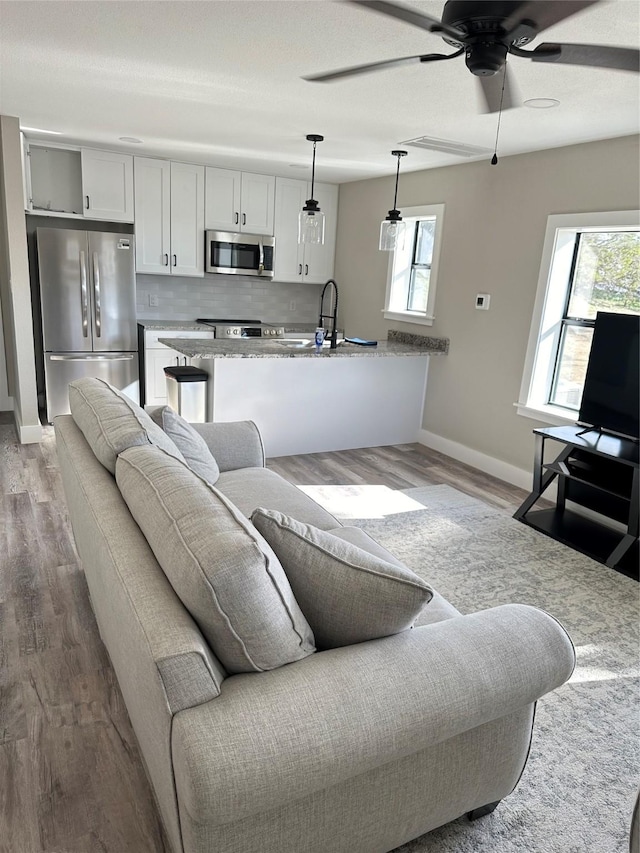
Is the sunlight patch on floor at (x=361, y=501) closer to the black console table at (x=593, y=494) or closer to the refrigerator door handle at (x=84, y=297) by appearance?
the black console table at (x=593, y=494)

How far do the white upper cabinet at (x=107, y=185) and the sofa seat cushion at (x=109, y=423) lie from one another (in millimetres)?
3605

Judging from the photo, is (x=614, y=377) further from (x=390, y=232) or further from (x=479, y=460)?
(x=390, y=232)

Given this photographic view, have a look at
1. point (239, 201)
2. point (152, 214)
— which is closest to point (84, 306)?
point (152, 214)

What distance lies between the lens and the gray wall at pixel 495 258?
12.8ft

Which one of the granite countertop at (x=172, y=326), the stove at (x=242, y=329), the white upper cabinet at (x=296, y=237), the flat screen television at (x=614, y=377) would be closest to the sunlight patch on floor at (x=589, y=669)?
the flat screen television at (x=614, y=377)

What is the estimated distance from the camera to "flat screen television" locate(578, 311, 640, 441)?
341 centimetres

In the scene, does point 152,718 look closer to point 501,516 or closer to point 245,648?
point 245,648

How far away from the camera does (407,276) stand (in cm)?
575

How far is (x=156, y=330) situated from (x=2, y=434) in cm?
166

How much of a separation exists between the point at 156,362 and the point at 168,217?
4.67 feet

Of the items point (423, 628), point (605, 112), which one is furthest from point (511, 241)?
point (423, 628)

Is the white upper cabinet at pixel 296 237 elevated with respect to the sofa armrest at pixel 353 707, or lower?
elevated

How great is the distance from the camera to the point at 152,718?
1.27 meters

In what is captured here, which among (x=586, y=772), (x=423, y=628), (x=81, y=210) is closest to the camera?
(x=423, y=628)
